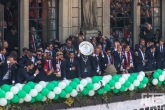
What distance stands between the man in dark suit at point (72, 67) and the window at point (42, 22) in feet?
8.61

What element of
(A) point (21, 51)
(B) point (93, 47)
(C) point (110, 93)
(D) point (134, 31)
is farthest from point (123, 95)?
(D) point (134, 31)

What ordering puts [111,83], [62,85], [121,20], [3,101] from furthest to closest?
1. [121,20]
2. [111,83]
3. [62,85]
4. [3,101]

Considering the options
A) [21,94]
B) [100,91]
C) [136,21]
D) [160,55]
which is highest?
[136,21]

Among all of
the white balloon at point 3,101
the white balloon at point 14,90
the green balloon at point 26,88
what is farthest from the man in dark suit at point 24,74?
the white balloon at point 3,101

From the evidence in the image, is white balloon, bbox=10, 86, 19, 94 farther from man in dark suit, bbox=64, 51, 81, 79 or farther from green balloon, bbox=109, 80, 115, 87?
man in dark suit, bbox=64, 51, 81, 79

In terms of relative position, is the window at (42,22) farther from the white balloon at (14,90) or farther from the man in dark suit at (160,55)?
the white balloon at (14,90)

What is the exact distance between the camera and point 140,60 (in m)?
24.4

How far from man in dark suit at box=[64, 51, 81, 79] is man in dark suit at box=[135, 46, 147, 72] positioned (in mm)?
2852

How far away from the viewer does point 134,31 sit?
27.7 meters

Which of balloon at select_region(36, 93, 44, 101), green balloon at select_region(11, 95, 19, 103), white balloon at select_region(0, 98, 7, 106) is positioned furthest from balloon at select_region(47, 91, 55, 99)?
white balloon at select_region(0, 98, 7, 106)

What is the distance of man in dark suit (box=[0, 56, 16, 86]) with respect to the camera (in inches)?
794

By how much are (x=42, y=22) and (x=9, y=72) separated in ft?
16.5

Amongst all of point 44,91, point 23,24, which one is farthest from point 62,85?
point 23,24

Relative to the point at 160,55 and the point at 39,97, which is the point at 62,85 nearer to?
the point at 39,97
